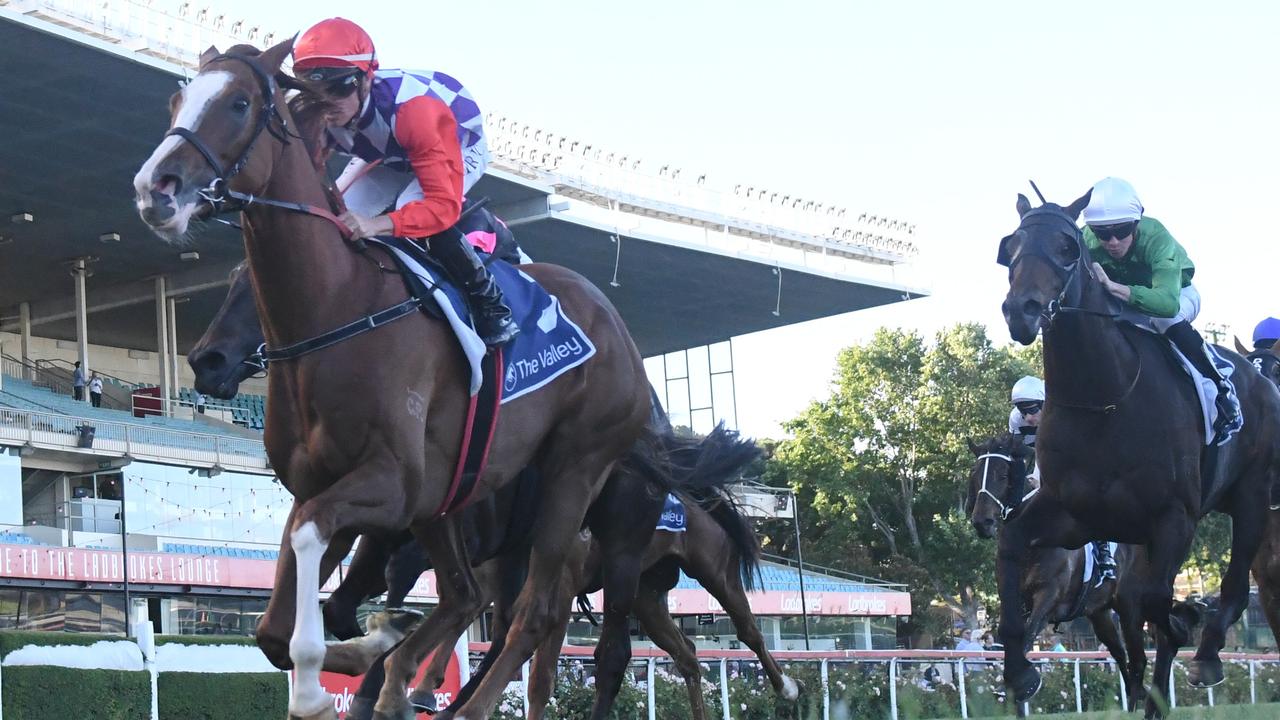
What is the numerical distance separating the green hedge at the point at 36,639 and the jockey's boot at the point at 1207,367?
6394 mm

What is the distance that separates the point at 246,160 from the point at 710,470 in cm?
545

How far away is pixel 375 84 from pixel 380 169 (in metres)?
0.44

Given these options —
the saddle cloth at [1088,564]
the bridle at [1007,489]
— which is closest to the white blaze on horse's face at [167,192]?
the bridle at [1007,489]

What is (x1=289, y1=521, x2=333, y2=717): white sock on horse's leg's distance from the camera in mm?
4277

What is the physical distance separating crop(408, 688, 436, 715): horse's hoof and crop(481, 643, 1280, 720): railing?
5.19m

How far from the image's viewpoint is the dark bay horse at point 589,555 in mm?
5559

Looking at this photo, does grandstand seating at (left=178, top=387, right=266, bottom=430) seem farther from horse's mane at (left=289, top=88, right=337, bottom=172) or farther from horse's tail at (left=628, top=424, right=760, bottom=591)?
horse's mane at (left=289, top=88, right=337, bottom=172)

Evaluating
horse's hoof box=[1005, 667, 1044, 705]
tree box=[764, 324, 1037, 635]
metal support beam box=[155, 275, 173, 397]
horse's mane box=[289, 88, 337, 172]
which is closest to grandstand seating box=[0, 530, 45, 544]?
metal support beam box=[155, 275, 173, 397]

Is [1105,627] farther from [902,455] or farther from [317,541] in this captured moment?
[902,455]

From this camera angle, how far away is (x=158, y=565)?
26281mm

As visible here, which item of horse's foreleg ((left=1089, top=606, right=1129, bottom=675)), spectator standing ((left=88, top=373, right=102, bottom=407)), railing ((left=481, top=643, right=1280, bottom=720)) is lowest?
railing ((left=481, top=643, right=1280, bottom=720))

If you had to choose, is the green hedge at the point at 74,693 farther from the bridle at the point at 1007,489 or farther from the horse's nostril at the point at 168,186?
the bridle at the point at 1007,489

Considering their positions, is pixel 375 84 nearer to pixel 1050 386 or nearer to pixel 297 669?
pixel 297 669

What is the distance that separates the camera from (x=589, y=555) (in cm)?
986
